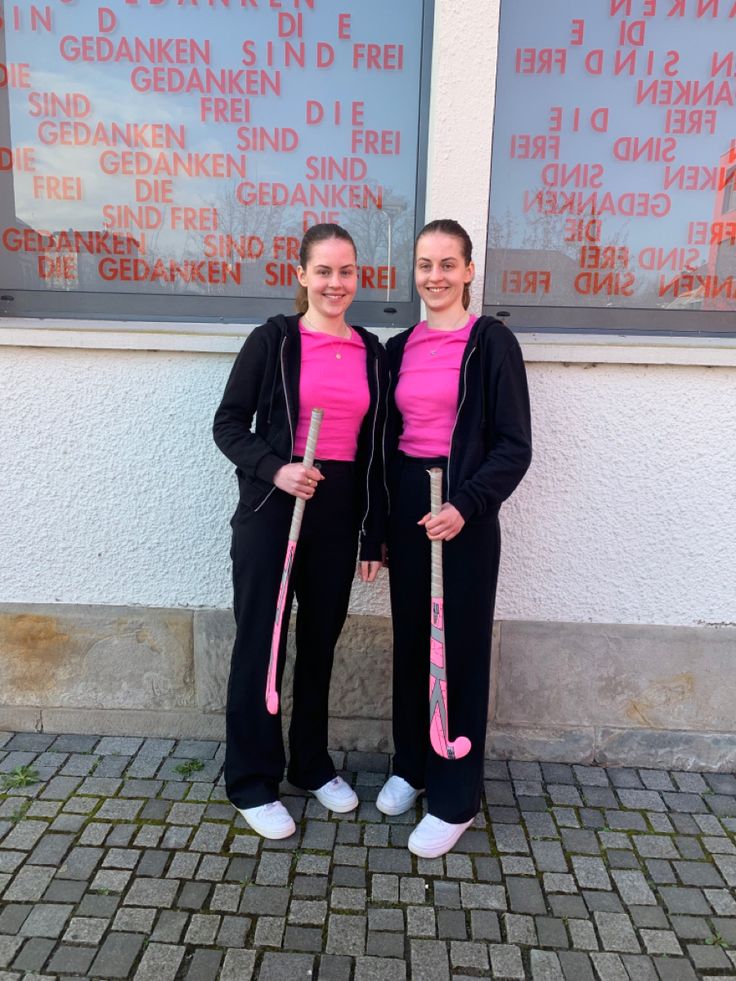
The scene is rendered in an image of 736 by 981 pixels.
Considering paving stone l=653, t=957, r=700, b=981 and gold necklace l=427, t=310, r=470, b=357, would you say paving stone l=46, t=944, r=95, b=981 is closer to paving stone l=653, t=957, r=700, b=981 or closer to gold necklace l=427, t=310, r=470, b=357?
paving stone l=653, t=957, r=700, b=981

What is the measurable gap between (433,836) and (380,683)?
28.3 inches

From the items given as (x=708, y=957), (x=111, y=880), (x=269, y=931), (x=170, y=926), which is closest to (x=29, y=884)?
(x=111, y=880)

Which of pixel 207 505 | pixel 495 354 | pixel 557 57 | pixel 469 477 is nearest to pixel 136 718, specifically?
pixel 207 505

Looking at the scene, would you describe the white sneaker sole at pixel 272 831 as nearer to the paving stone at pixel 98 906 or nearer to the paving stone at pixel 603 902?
the paving stone at pixel 98 906

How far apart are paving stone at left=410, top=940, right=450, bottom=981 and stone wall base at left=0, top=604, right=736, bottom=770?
1033 millimetres

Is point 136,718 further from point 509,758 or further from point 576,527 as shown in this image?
point 576,527

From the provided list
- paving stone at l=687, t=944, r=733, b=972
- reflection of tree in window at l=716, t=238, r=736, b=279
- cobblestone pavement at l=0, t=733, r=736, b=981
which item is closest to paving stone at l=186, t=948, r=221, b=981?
cobblestone pavement at l=0, t=733, r=736, b=981

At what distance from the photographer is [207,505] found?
2.96 metres

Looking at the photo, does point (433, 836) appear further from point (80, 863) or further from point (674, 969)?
point (80, 863)

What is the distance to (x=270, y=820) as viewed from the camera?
2.45 metres

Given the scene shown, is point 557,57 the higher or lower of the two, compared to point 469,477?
higher

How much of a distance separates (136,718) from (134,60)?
2607 millimetres

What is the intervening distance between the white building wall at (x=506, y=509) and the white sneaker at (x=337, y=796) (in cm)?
67

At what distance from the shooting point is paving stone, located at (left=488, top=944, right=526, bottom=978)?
6.39 ft
